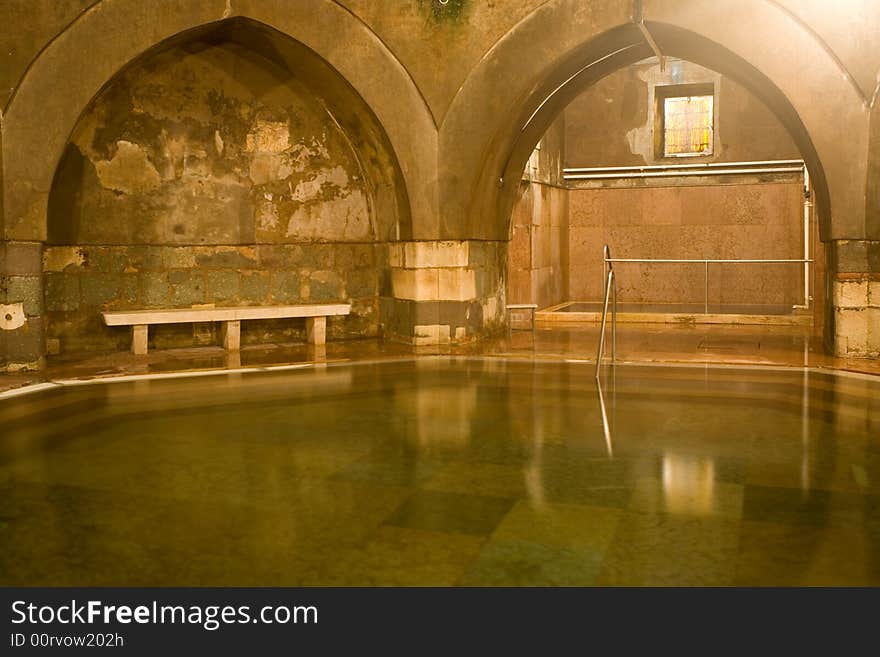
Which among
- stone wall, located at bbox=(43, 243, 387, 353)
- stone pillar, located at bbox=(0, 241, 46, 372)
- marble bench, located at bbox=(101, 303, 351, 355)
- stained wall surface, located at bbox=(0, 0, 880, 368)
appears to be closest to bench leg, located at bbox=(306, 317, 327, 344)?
marble bench, located at bbox=(101, 303, 351, 355)

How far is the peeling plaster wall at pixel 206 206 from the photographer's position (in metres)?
8.41

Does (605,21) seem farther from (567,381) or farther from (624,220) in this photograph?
(624,220)

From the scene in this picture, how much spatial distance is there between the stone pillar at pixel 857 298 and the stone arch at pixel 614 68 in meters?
0.16

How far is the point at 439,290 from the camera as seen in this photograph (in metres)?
8.84

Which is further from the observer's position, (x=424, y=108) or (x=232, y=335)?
(x=232, y=335)

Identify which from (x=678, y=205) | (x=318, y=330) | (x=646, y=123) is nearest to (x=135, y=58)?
(x=318, y=330)

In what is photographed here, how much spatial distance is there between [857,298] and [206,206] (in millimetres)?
5776

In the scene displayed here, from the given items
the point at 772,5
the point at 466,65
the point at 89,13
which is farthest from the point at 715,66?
the point at 89,13

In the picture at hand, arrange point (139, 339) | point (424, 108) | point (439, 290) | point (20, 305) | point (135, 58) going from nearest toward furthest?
point (20, 305), point (135, 58), point (139, 339), point (424, 108), point (439, 290)

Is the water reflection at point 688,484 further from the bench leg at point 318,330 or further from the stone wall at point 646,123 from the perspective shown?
the stone wall at point 646,123

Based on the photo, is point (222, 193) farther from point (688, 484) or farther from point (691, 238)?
point (691, 238)

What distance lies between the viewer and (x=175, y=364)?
7.70m

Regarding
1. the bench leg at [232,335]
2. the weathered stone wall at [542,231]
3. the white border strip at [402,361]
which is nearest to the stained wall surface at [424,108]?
the bench leg at [232,335]

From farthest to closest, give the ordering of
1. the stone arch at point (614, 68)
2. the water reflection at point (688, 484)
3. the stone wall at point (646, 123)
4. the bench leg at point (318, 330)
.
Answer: the stone wall at point (646, 123) → the bench leg at point (318, 330) → the stone arch at point (614, 68) → the water reflection at point (688, 484)
